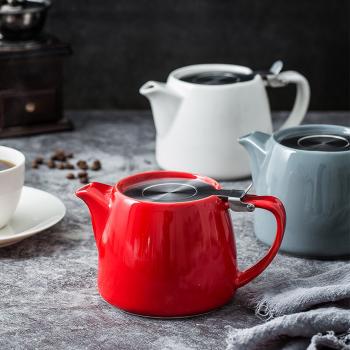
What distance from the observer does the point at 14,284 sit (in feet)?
3.75

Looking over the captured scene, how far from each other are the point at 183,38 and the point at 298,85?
1.76 feet

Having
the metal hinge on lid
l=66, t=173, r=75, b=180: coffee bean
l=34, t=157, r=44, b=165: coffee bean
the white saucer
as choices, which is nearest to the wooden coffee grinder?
l=34, t=157, r=44, b=165: coffee bean

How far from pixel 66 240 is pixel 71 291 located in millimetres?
174

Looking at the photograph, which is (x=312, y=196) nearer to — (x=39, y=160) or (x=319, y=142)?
(x=319, y=142)

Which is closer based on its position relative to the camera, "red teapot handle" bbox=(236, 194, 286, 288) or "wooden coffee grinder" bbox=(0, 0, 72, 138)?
"red teapot handle" bbox=(236, 194, 286, 288)

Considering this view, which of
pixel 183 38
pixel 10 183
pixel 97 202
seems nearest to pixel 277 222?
pixel 97 202

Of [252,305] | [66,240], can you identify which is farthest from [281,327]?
[66,240]

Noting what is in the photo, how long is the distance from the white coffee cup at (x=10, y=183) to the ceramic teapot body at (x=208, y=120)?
298 millimetres

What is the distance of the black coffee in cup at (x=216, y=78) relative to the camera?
152 centimetres

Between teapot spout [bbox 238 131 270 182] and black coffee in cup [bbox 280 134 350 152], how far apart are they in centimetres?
4

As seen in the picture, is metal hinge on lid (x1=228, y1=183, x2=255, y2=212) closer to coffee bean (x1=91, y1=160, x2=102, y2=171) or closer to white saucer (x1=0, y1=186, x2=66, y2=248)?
white saucer (x1=0, y1=186, x2=66, y2=248)

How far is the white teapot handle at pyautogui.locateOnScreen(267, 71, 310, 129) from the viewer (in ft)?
5.13

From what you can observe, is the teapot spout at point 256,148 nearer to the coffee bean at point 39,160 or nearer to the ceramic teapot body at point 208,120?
the ceramic teapot body at point 208,120

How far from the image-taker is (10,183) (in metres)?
1.23
